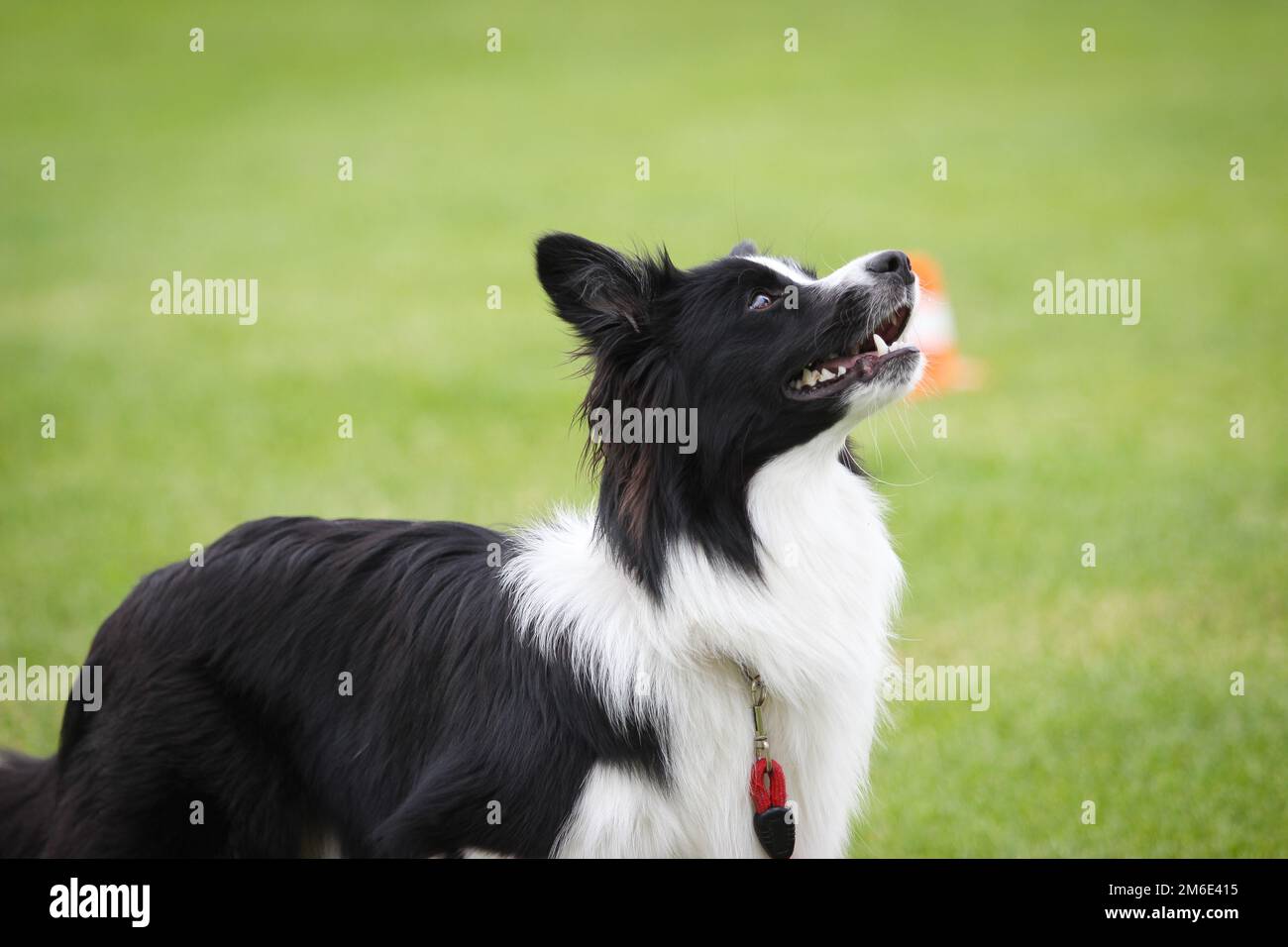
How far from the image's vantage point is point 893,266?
363cm

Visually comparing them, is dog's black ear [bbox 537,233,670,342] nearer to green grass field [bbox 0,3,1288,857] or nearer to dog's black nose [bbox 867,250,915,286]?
dog's black nose [bbox 867,250,915,286]

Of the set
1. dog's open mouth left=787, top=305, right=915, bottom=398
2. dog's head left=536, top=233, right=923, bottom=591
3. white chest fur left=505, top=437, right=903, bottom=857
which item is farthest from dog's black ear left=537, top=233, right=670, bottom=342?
white chest fur left=505, top=437, right=903, bottom=857

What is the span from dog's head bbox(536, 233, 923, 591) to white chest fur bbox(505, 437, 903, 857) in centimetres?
9

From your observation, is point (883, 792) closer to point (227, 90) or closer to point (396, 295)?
point (396, 295)

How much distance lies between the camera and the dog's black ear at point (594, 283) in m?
3.50

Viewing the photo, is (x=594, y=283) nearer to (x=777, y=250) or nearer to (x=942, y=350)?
(x=942, y=350)

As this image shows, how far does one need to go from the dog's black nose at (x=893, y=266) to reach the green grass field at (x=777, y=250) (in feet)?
4.31

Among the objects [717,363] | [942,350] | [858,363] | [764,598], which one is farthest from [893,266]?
[942,350]

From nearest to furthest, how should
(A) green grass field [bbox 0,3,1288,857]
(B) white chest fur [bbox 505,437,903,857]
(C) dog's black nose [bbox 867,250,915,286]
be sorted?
(B) white chest fur [bbox 505,437,903,857] → (C) dog's black nose [bbox 867,250,915,286] → (A) green grass field [bbox 0,3,1288,857]

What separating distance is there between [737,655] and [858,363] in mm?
838

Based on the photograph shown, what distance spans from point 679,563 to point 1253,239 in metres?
12.7

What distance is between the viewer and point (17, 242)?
586 inches

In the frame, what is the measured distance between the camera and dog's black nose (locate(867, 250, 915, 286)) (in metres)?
3.62

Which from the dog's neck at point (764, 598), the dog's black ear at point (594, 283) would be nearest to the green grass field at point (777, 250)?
the dog's neck at point (764, 598)
